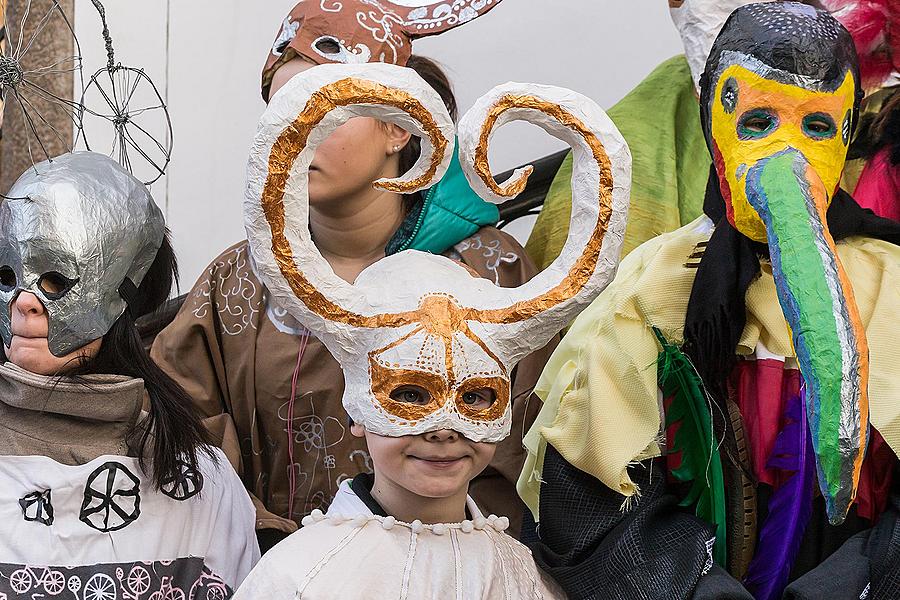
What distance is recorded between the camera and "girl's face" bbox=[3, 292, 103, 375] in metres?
2.83

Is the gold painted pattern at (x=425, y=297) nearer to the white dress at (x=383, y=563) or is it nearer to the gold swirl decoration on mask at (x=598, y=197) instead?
the gold swirl decoration on mask at (x=598, y=197)

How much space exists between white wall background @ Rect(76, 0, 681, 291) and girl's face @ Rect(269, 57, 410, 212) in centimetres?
87

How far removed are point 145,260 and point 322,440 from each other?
528 millimetres

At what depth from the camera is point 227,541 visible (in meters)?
2.96

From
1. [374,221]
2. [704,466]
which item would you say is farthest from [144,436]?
[704,466]

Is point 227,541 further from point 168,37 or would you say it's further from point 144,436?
point 168,37

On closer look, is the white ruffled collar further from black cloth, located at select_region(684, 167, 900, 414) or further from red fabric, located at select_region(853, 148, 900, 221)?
red fabric, located at select_region(853, 148, 900, 221)

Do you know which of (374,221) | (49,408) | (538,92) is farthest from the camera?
(374,221)

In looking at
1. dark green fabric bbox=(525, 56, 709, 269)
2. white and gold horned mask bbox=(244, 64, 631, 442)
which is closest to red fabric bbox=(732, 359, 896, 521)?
white and gold horned mask bbox=(244, 64, 631, 442)

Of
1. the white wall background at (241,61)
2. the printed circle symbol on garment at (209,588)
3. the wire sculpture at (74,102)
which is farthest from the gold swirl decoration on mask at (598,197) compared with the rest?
the white wall background at (241,61)

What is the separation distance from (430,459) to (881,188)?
103 centimetres

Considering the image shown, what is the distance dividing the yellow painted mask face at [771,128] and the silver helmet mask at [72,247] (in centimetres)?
97

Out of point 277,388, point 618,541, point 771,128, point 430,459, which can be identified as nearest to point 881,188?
point 771,128

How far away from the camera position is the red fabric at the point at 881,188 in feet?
10.2
